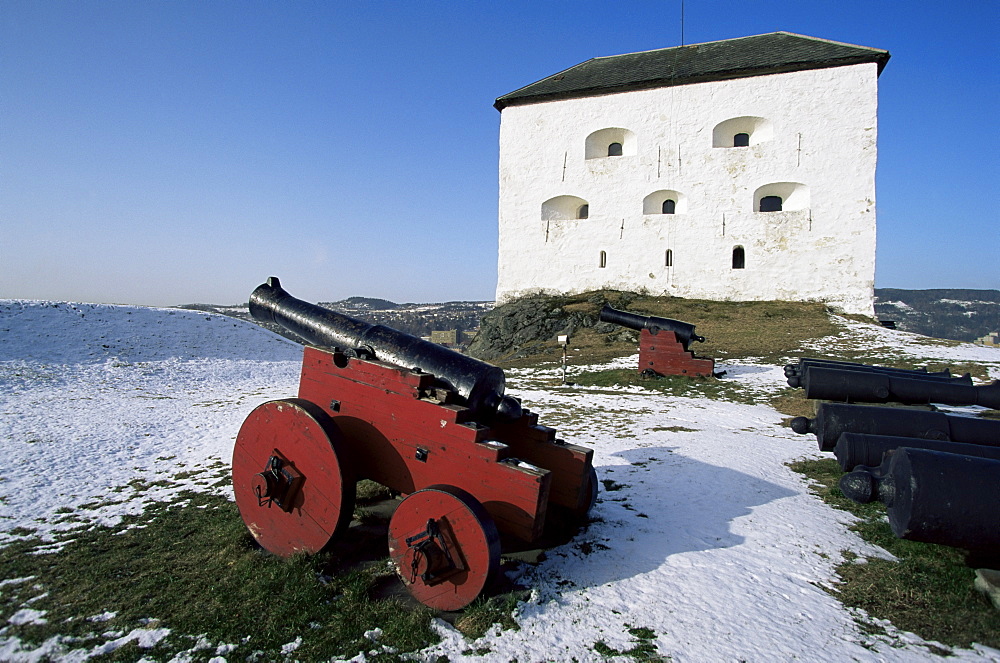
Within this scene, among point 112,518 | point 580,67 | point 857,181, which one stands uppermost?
point 580,67

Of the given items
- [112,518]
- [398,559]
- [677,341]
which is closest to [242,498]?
[398,559]

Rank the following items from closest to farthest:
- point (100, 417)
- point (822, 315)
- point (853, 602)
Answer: point (853, 602) → point (100, 417) → point (822, 315)

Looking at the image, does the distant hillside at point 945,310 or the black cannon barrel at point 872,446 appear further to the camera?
the distant hillside at point 945,310

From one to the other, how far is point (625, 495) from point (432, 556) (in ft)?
7.20

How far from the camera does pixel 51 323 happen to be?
43.7 ft

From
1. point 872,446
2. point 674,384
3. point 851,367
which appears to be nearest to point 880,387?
point 851,367

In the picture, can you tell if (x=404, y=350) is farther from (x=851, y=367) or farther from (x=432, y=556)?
(x=851, y=367)

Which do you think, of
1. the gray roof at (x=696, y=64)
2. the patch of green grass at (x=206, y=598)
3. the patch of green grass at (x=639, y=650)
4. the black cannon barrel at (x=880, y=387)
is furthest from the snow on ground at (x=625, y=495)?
the gray roof at (x=696, y=64)

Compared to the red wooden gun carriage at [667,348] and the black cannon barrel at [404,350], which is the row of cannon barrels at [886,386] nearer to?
the black cannon barrel at [404,350]

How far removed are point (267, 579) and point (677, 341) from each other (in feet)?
29.6

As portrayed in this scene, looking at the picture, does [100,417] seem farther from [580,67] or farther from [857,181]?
[580,67]

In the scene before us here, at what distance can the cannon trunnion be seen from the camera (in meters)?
2.49

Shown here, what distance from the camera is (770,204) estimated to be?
20719 millimetres

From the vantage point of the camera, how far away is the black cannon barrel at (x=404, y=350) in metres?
3.00
